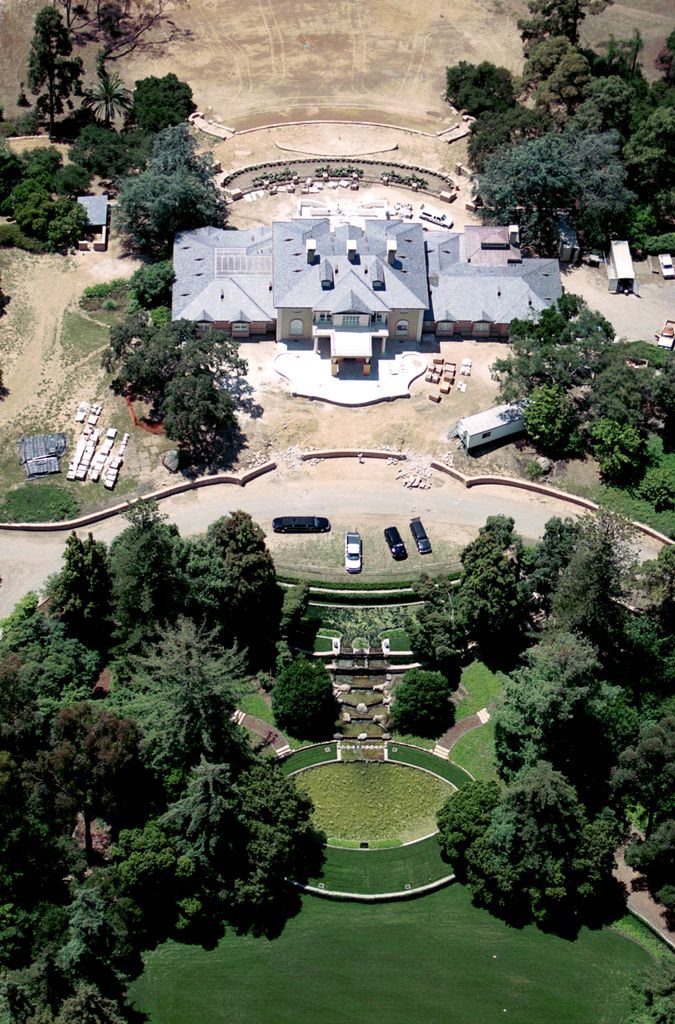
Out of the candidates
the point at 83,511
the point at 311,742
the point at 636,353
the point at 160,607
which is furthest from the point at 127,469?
the point at 636,353

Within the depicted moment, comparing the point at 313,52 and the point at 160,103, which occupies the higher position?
the point at 313,52

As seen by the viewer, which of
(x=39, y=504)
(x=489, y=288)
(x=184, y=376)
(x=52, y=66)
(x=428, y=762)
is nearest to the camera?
(x=428, y=762)

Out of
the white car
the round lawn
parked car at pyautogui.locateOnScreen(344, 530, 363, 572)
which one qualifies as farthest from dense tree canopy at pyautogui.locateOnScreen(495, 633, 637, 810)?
the white car

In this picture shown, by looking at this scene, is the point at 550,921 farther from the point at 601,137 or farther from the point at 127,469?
the point at 601,137

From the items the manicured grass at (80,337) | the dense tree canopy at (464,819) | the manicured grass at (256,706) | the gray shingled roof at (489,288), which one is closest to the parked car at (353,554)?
the manicured grass at (256,706)

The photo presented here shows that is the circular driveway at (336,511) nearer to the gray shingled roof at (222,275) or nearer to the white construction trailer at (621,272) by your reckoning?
the gray shingled roof at (222,275)

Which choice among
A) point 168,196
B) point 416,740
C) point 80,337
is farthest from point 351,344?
point 416,740

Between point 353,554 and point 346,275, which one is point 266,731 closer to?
point 353,554
